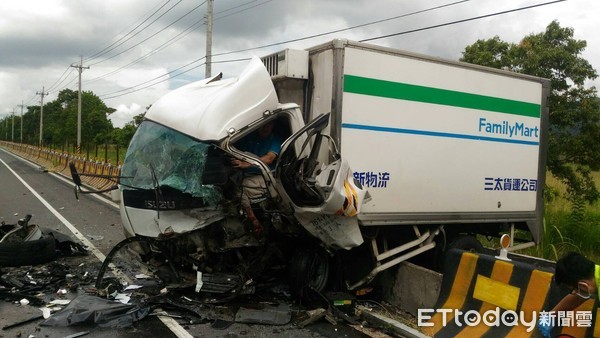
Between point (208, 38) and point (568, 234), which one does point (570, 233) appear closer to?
point (568, 234)

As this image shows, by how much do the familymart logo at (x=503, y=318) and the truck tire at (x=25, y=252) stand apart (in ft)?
16.7

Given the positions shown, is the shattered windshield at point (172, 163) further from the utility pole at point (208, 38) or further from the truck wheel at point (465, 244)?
the utility pole at point (208, 38)

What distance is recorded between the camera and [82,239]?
28.7ft

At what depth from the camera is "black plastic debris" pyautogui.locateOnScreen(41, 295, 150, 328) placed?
4766 mm

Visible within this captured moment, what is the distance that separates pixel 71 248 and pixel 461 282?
581 cm

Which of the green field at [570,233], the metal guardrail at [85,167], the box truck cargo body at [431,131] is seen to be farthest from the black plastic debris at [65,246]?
the green field at [570,233]

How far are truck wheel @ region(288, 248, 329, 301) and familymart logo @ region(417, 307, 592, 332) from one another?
1.17m

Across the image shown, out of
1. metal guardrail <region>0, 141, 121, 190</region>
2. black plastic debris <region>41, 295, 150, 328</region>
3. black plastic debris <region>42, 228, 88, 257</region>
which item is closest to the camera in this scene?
black plastic debris <region>41, 295, 150, 328</region>

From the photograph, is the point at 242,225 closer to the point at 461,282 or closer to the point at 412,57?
the point at 461,282

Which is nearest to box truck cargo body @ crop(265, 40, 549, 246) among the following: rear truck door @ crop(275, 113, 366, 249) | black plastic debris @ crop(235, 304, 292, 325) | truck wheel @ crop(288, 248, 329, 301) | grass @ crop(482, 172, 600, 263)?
rear truck door @ crop(275, 113, 366, 249)

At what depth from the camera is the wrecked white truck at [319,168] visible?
5004 millimetres

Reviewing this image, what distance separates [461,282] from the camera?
193 inches

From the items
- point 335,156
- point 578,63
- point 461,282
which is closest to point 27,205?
point 335,156

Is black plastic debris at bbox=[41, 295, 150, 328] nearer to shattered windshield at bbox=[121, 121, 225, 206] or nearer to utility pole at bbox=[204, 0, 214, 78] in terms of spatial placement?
shattered windshield at bbox=[121, 121, 225, 206]
